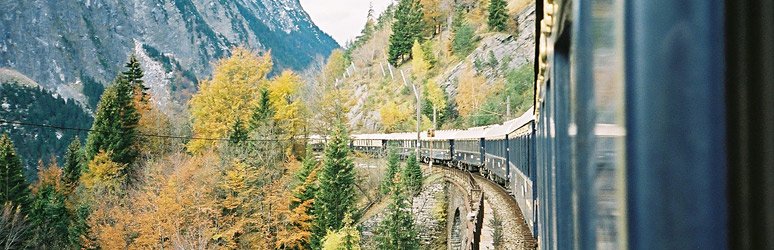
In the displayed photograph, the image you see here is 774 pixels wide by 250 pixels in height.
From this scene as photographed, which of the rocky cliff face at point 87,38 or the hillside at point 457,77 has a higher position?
the rocky cliff face at point 87,38

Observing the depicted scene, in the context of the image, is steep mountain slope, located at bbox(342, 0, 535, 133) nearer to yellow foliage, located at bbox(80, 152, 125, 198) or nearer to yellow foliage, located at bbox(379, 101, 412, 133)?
yellow foliage, located at bbox(379, 101, 412, 133)

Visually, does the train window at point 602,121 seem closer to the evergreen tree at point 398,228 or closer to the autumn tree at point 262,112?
the evergreen tree at point 398,228

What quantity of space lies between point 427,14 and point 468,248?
311 feet

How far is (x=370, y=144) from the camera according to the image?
191 ft

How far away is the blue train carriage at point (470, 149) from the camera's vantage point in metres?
26.4

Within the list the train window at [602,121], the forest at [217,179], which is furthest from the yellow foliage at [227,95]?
the train window at [602,121]

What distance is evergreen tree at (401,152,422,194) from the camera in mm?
37031

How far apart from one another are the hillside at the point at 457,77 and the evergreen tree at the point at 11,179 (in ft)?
83.6

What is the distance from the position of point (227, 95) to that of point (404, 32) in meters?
58.6

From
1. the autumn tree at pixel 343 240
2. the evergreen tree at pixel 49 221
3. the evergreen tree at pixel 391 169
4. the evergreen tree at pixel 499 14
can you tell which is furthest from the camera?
the evergreen tree at pixel 499 14

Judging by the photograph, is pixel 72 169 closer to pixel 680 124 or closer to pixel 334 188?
pixel 334 188

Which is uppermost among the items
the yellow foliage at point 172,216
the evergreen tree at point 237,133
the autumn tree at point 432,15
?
the autumn tree at point 432,15

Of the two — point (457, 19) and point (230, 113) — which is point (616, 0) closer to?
point (230, 113)

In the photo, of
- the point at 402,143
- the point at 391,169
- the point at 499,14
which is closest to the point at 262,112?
the point at 391,169
